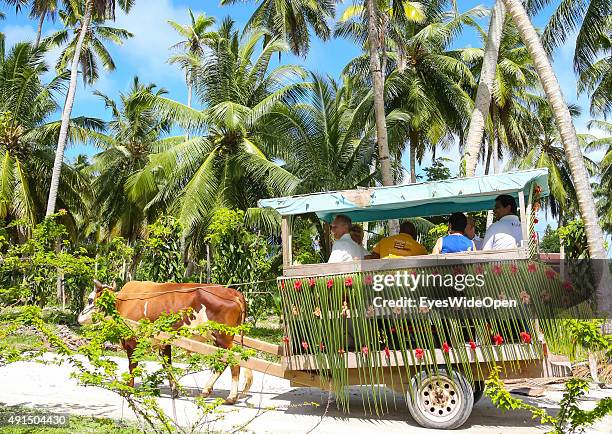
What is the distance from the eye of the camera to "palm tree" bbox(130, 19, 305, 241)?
18281 millimetres

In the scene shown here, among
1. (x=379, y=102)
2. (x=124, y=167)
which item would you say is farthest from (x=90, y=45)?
(x=379, y=102)

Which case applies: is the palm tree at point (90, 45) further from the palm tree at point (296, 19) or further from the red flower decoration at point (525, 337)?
the red flower decoration at point (525, 337)

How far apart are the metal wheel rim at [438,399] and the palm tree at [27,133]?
17402 mm

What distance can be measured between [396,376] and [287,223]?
2.18 m

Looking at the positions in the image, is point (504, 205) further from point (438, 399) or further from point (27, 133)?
point (27, 133)

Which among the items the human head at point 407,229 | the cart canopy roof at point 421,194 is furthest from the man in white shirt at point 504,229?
the human head at point 407,229

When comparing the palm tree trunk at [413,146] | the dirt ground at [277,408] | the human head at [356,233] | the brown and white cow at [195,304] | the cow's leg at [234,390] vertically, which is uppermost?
the palm tree trunk at [413,146]

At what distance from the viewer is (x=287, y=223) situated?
7.30 metres

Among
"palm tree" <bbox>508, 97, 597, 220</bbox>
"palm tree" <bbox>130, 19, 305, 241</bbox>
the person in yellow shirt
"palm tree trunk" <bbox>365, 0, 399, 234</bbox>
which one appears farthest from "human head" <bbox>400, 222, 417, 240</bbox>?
"palm tree" <bbox>508, 97, 597, 220</bbox>

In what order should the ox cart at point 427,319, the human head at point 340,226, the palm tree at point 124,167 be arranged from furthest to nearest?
the palm tree at point 124,167 < the human head at point 340,226 < the ox cart at point 427,319

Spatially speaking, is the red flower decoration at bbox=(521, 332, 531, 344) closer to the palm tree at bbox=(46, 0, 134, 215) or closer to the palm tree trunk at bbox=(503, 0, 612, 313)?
the palm tree trunk at bbox=(503, 0, 612, 313)

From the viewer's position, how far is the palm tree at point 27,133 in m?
20.9

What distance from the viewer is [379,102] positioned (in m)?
13.9

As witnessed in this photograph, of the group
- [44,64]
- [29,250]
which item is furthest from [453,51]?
[29,250]
